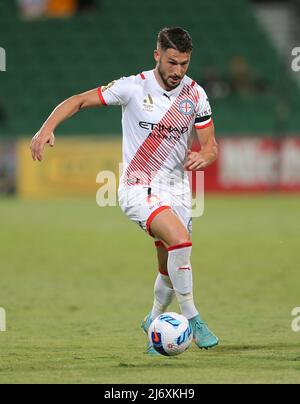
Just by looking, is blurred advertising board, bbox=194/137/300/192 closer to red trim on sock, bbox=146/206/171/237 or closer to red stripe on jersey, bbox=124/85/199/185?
red stripe on jersey, bbox=124/85/199/185

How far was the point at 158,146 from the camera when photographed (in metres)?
7.41

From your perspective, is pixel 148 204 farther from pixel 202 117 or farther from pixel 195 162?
pixel 202 117

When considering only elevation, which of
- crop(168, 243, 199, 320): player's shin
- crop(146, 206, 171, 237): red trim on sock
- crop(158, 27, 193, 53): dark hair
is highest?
crop(158, 27, 193, 53): dark hair

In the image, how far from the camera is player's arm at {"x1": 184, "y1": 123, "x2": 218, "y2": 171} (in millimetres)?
6867

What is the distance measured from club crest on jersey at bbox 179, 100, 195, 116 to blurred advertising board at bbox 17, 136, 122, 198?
16.2 metres

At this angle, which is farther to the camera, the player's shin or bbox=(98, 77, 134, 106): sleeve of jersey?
bbox=(98, 77, 134, 106): sleeve of jersey

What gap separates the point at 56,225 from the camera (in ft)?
60.2

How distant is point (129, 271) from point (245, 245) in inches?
120

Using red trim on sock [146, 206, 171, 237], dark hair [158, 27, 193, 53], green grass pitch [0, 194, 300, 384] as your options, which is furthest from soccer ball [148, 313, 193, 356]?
dark hair [158, 27, 193, 53]

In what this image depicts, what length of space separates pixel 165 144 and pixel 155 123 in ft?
0.59

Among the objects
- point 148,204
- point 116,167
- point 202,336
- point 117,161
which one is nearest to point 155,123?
point 148,204

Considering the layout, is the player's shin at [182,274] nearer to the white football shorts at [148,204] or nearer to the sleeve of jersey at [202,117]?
the white football shorts at [148,204]

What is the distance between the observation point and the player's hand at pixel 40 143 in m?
6.91
